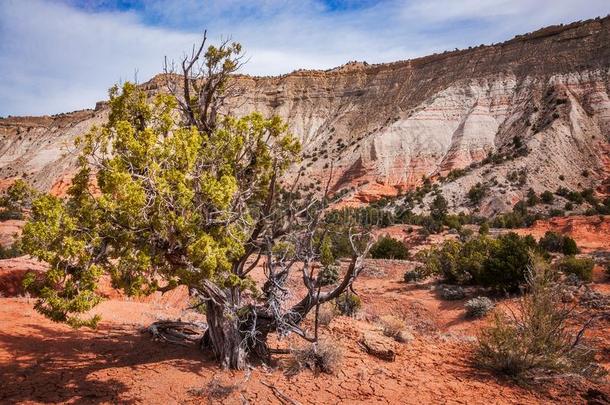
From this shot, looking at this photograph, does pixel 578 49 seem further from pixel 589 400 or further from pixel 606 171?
pixel 589 400

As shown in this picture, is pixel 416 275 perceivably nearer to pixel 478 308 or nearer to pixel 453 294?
pixel 453 294

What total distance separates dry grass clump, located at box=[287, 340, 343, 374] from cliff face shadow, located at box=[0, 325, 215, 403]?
4.91ft

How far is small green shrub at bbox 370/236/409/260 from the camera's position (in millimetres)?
22469

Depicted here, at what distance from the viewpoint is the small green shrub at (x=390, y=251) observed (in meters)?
22.5

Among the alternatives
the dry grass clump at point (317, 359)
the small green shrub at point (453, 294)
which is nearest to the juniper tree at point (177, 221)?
the dry grass clump at point (317, 359)

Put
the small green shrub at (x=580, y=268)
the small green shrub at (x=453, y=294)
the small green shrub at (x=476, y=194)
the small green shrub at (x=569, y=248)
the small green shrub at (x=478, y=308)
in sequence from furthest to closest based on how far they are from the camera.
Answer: the small green shrub at (x=476, y=194)
the small green shrub at (x=569, y=248)
the small green shrub at (x=453, y=294)
the small green shrub at (x=580, y=268)
the small green shrub at (x=478, y=308)

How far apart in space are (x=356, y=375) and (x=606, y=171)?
42650mm

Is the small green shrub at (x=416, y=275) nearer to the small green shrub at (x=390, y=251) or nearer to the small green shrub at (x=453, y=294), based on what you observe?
the small green shrub at (x=453, y=294)

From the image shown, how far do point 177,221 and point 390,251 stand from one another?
18695 mm

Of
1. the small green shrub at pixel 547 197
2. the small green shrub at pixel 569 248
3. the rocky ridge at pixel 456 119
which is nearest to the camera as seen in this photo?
the small green shrub at pixel 569 248

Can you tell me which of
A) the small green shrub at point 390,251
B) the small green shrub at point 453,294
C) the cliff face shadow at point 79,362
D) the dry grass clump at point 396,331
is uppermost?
the cliff face shadow at point 79,362

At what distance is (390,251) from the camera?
74.0 ft

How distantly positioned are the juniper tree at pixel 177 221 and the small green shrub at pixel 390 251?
15550mm

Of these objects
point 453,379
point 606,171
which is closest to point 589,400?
point 453,379
